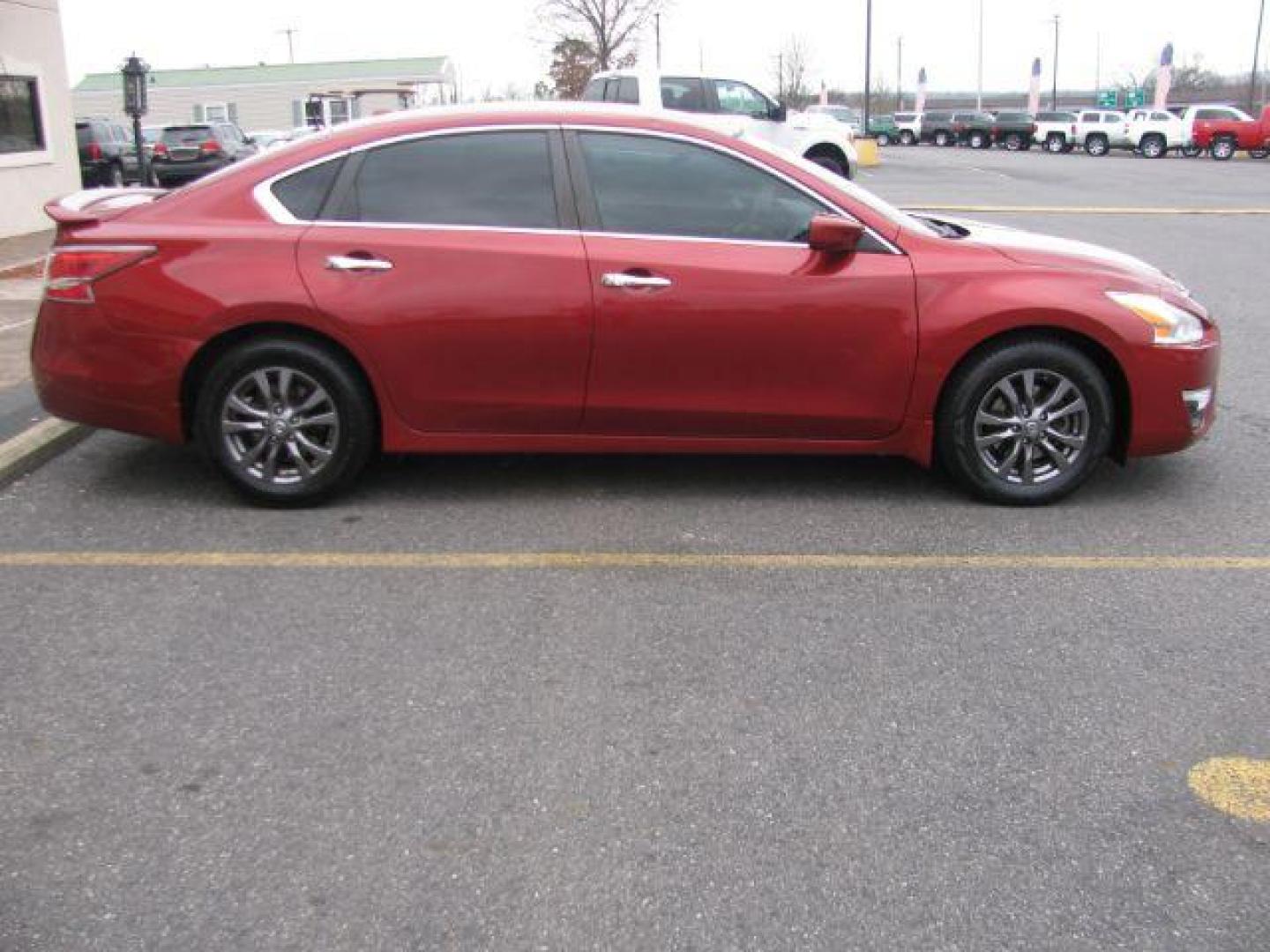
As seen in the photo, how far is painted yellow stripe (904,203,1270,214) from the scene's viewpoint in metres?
20.0

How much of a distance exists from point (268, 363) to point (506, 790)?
2560 millimetres

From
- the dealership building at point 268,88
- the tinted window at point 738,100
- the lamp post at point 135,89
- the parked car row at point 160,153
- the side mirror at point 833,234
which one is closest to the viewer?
the side mirror at point 833,234

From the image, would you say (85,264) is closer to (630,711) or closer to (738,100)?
(630,711)

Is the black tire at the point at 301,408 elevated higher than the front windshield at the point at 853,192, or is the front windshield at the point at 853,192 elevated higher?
the front windshield at the point at 853,192

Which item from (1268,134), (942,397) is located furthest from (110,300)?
(1268,134)

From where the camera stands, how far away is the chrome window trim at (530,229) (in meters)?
4.98

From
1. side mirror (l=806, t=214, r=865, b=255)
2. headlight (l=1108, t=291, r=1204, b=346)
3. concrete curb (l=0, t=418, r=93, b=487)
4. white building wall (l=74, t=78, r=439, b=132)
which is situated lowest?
concrete curb (l=0, t=418, r=93, b=487)

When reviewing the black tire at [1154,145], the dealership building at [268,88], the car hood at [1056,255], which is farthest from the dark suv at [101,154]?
the black tire at [1154,145]

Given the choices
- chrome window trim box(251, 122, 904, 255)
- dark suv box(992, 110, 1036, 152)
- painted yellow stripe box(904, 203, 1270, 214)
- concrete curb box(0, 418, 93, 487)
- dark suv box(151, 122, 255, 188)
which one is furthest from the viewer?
dark suv box(992, 110, 1036, 152)

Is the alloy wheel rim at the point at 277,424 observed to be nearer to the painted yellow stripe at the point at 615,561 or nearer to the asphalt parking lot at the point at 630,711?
the asphalt parking lot at the point at 630,711

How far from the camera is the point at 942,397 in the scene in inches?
201

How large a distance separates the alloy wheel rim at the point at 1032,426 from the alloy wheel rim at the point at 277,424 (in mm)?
2712

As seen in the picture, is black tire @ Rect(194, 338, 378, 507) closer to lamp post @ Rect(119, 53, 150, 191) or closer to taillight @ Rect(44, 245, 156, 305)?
taillight @ Rect(44, 245, 156, 305)

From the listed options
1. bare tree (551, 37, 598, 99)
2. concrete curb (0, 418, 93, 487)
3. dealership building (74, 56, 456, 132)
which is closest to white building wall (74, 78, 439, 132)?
dealership building (74, 56, 456, 132)
